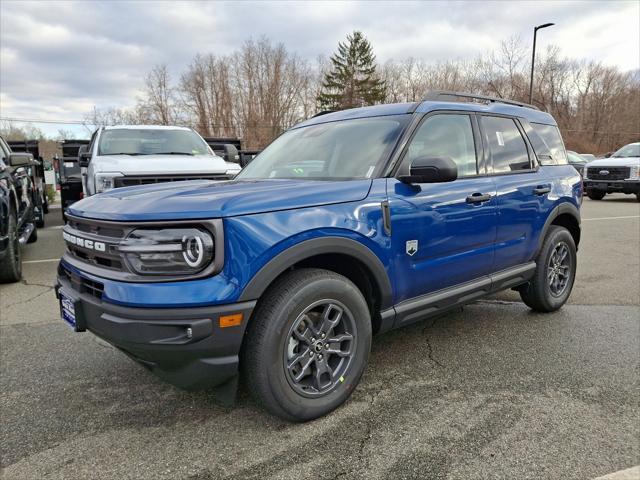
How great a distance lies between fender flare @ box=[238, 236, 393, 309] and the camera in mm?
2238

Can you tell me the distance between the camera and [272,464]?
2.22 m

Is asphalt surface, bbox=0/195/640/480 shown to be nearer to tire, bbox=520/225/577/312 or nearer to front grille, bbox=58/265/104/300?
tire, bbox=520/225/577/312

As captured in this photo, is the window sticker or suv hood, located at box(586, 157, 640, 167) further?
suv hood, located at box(586, 157, 640, 167)

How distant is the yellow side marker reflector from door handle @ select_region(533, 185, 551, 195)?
9.47 ft

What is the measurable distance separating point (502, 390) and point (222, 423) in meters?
1.76

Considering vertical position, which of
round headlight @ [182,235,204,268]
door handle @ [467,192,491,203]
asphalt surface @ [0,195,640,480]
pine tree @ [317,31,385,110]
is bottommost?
asphalt surface @ [0,195,640,480]

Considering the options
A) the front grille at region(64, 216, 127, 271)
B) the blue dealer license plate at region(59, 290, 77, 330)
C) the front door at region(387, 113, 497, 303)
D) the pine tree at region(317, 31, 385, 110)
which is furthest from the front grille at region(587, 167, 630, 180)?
the pine tree at region(317, 31, 385, 110)

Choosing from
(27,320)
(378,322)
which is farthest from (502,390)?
(27,320)

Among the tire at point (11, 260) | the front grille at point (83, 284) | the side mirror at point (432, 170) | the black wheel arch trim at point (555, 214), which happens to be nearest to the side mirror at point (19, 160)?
the tire at point (11, 260)

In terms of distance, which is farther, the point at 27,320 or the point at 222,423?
the point at 27,320

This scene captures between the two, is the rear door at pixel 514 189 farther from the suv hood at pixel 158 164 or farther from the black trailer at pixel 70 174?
the black trailer at pixel 70 174

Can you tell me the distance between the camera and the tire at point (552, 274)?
4145 mm

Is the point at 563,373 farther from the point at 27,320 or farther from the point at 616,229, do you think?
the point at 616,229

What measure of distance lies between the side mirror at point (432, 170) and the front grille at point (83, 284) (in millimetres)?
1867
